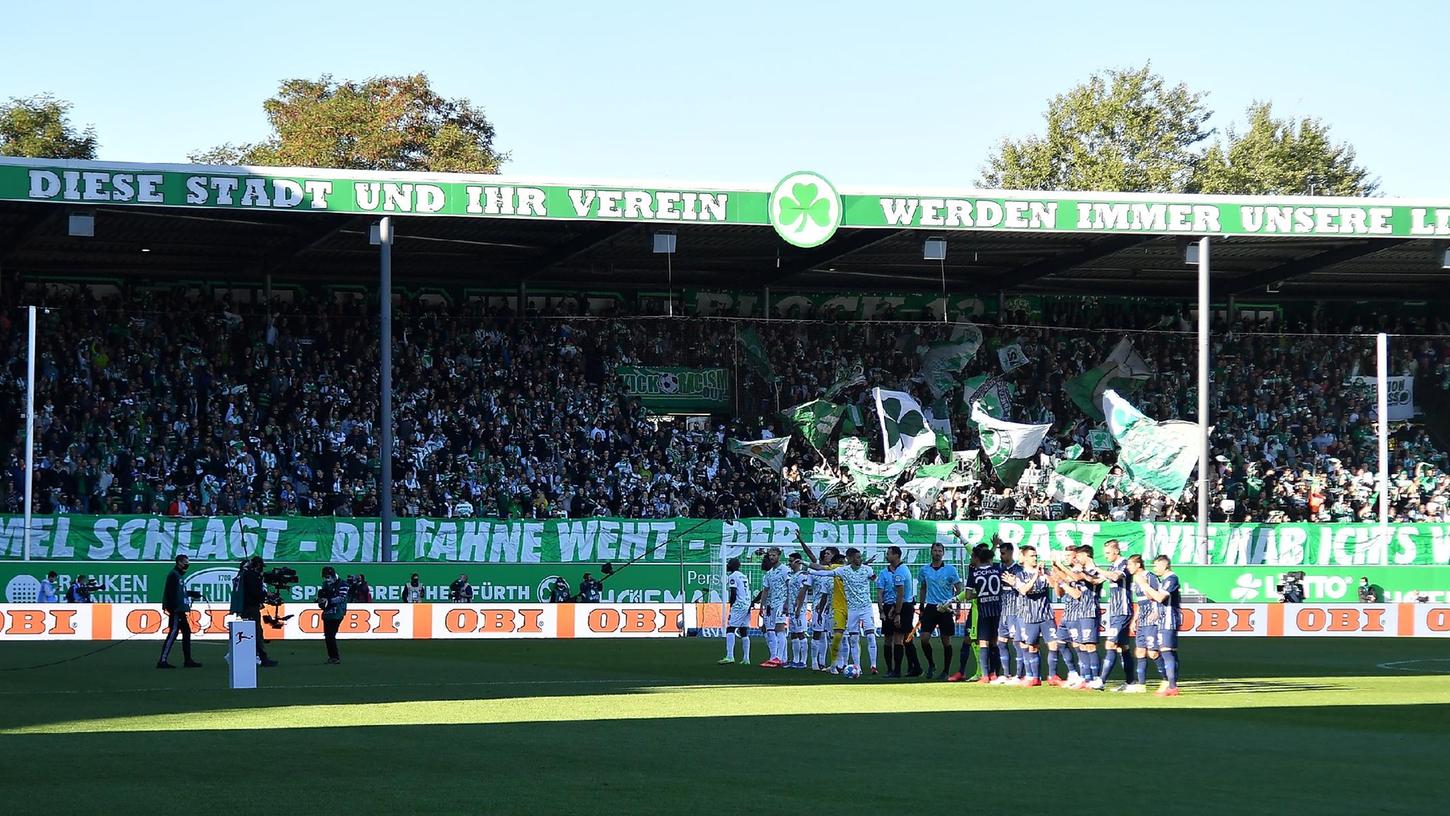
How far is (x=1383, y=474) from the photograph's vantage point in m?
40.2

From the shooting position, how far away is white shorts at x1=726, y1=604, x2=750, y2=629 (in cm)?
2677

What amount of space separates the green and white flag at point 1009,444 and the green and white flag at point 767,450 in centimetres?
505

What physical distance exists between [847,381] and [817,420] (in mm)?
2278

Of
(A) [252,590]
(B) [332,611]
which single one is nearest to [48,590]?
(B) [332,611]

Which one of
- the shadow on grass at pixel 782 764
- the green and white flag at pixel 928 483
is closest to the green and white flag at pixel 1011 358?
the green and white flag at pixel 928 483

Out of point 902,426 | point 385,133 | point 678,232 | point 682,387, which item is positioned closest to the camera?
point 678,232

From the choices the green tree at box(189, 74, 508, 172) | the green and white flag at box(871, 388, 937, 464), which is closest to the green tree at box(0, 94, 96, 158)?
the green tree at box(189, 74, 508, 172)

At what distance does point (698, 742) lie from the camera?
14.8 meters

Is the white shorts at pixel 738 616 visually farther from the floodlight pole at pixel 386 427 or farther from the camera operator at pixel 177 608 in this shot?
the floodlight pole at pixel 386 427

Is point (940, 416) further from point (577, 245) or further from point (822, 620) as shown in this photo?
point (822, 620)

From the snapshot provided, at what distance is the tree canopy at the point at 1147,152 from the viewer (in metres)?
74.1

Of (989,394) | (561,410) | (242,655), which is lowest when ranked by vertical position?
(242,655)

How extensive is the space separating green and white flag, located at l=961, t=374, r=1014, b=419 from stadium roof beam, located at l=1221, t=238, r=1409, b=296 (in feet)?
27.0

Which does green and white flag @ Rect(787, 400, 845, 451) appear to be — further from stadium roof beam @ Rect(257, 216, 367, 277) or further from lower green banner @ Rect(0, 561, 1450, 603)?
stadium roof beam @ Rect(257, 216, 367, 277)
